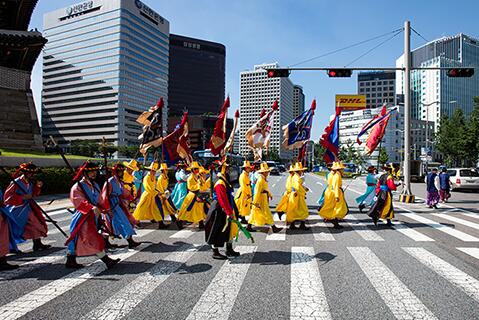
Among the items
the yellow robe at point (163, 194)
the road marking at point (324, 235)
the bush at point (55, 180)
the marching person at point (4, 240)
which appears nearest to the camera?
the marching person at point (4, 240)

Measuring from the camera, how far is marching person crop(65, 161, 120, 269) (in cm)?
524

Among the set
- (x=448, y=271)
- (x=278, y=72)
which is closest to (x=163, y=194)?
(x=448, y=271)

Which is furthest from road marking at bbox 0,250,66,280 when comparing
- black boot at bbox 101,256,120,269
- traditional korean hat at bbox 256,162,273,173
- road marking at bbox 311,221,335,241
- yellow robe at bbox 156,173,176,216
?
road marking at bbox 311,221,335,241

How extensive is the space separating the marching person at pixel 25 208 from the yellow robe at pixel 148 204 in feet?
7.62

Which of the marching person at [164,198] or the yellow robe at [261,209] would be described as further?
the marching person at [164,198]

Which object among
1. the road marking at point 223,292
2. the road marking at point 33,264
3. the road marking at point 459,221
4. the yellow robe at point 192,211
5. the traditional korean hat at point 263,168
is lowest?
the road marking at point 33,264

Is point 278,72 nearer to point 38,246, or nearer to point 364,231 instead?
point 364,231

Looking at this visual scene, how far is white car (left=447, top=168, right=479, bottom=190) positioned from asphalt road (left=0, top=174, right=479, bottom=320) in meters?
16.1

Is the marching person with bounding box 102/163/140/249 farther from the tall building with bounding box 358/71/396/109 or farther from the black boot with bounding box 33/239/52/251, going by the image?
the tall building with bounding box 358/71/396/109

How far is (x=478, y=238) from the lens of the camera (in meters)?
7.62

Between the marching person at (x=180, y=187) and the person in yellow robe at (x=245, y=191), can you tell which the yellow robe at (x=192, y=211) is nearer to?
the person in yellow robe at (x=245, y=191)

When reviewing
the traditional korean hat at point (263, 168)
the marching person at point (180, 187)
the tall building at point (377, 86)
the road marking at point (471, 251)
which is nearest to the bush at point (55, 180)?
the marching person at point (180, 187)

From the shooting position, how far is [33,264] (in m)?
5.69

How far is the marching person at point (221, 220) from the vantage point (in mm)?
5844
